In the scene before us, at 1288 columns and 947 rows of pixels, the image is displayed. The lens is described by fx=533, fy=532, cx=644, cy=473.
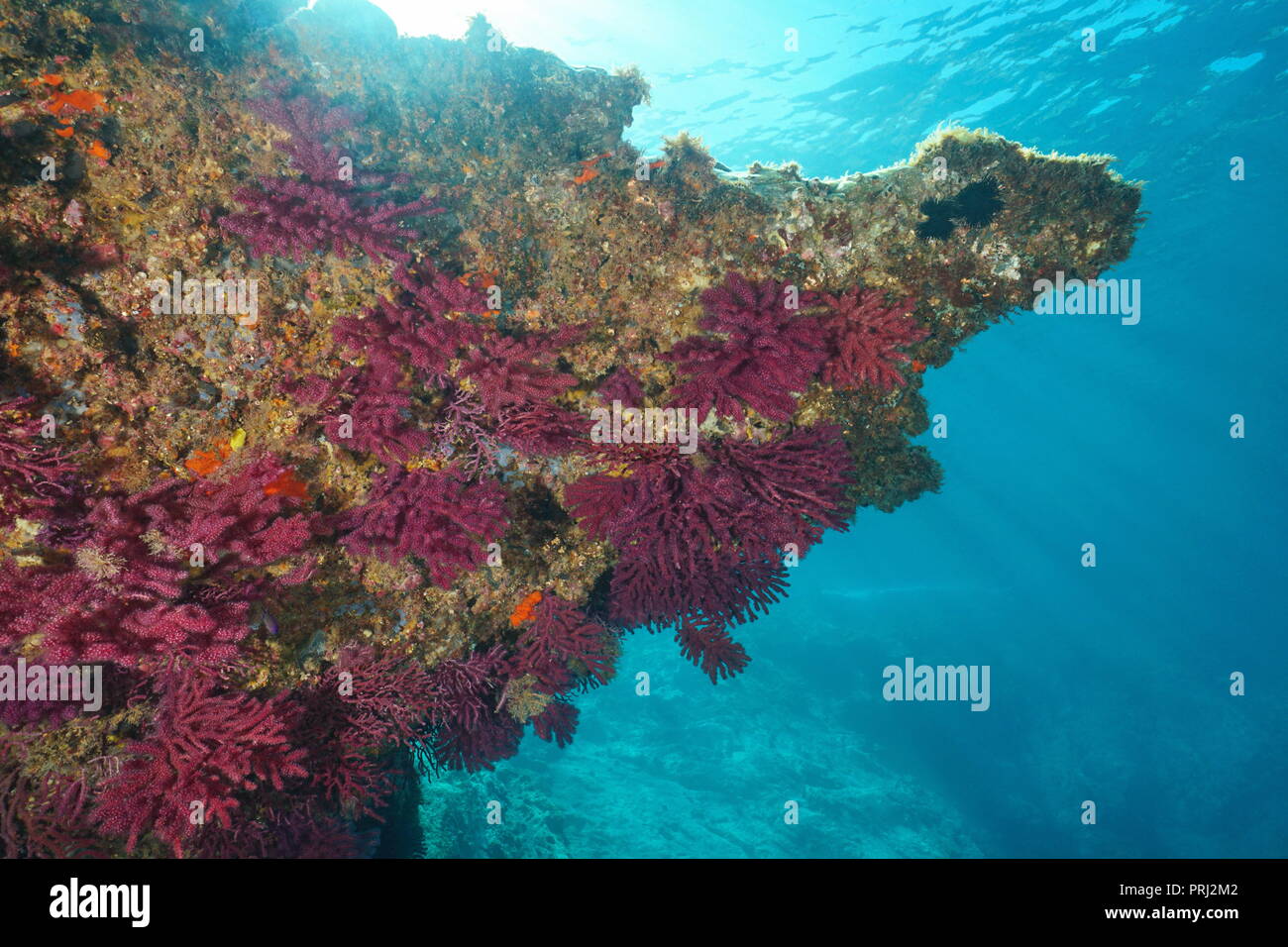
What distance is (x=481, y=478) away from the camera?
5434mm

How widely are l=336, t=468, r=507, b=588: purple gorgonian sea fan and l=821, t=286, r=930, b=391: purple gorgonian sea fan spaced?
12.0ft

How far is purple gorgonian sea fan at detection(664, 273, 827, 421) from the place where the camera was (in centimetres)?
463

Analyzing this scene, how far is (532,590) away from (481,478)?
178cm

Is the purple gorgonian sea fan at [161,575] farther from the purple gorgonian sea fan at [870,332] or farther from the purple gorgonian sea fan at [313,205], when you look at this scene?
the purple gorgonian sea fan at [870,332]

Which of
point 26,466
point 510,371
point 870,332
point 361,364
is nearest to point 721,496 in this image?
point 870,332

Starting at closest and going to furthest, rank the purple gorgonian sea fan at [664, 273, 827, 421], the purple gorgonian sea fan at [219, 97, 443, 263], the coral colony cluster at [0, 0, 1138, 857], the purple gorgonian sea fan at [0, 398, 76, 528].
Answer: the purple gorgonian sea fan at [0, 398, 76, 528] → the coral colony cluster at [0, 0, 1138, 857] → the purple gorgonian sea fan at [219, 97, 443, 263] → the purple gorgonian sea fan at [664, 273, 827, 421]

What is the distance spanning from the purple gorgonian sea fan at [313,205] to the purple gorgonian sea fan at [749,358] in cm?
265

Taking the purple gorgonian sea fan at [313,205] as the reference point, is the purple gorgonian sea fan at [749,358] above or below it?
below

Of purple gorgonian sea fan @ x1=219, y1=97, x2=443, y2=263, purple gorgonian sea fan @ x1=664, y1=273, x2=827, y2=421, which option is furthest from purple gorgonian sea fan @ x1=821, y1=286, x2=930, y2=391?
purple gorgonian sea fan @ x1=219, y1=97, x2=443, y2=263

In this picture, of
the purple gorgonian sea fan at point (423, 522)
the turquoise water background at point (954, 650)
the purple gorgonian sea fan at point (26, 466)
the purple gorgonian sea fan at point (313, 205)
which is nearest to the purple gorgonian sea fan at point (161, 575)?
the purple gorgonian sea fan at point (26, 466)

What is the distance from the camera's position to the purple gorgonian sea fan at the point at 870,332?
199 inches

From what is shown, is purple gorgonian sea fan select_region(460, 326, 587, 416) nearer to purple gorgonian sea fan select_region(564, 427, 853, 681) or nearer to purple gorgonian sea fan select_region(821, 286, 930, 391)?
purple gorgonian sea fan select_region(564, 427, 853, 681)

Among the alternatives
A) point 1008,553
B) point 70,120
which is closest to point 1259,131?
point 70,120
